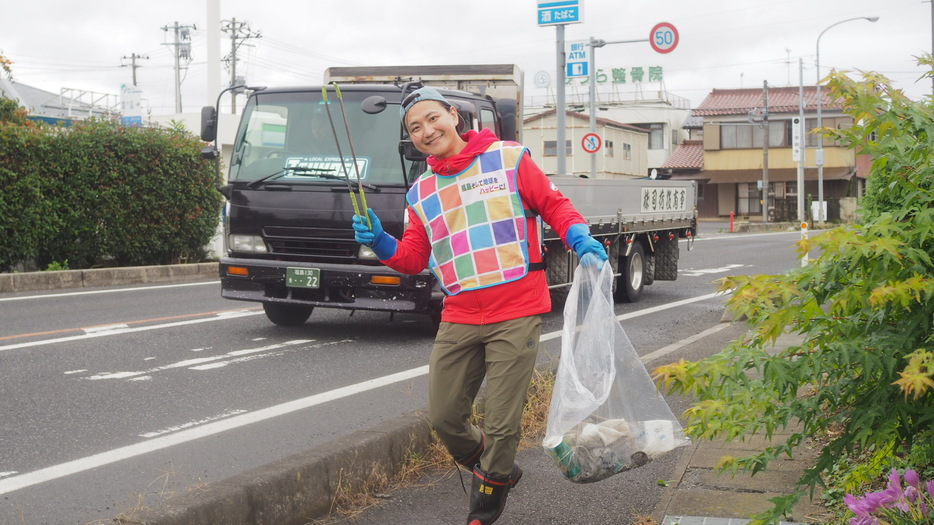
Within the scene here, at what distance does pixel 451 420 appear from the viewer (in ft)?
13.3

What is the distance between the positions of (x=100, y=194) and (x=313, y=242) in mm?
7832

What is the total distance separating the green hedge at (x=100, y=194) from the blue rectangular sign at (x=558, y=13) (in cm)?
823

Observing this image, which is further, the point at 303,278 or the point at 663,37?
the point at 663,37

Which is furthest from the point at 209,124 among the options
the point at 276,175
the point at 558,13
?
the point at 558,13

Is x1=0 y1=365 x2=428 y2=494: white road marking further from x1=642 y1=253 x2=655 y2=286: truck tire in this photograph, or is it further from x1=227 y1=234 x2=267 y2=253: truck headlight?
x1=642 y1=253 x2=655 y2=286: truck tire

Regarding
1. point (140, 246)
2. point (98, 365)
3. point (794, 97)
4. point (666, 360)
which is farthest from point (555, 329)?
point (794, 97)

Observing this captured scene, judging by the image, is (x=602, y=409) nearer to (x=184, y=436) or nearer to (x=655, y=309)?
(x=184, y=436)

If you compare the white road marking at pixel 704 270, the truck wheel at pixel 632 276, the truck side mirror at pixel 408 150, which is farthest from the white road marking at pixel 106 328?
the white road marking at pixel 704 270

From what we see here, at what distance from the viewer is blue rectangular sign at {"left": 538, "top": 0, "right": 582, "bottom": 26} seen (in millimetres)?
21516

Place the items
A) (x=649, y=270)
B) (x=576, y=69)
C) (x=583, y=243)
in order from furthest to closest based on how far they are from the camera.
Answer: (x=576, y=69) < (x=649, y=270) < (x=583, y=243)

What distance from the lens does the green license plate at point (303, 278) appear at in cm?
925

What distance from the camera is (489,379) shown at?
3.96 meters

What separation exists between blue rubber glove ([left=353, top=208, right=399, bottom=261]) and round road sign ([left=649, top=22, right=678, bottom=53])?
21.7 meters

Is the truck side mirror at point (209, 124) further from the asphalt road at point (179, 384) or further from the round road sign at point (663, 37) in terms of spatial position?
the round road sign at point (663, 37)
